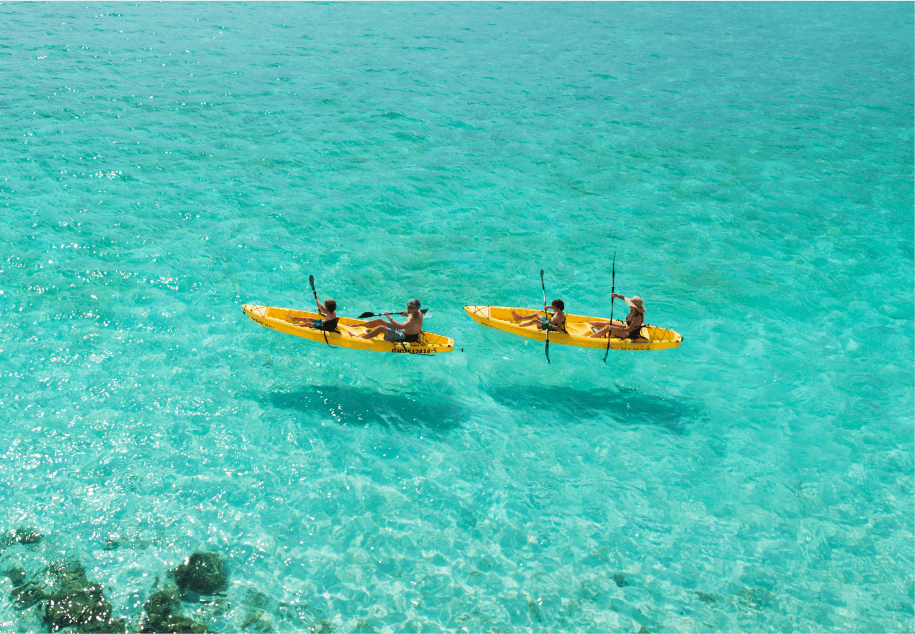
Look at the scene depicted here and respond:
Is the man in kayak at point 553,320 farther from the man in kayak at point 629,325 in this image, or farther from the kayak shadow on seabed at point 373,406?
the kayak shadow on seabed at point 373,406

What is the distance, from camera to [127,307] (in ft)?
55.1

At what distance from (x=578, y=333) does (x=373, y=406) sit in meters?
5.25

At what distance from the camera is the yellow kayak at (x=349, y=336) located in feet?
49.6

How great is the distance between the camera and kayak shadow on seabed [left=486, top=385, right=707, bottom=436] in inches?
596

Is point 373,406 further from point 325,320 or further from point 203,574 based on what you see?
point 203,574

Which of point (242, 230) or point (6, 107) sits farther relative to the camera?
point (6, 107)

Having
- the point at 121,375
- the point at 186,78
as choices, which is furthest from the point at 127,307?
the point at 186,78

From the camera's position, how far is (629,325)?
15.8 meters

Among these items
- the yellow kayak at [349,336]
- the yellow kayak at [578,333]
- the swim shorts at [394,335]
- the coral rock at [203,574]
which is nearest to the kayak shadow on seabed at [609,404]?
the yellow kayak at [578,333]

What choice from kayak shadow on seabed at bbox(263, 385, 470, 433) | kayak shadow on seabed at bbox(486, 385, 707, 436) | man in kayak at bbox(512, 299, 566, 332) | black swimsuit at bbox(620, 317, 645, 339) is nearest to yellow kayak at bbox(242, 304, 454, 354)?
kayak shadow on seabed at bbox(263, 385, 470, 433)

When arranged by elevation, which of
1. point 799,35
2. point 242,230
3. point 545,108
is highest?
point 799,35

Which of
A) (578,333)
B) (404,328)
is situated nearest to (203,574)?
(404,328)

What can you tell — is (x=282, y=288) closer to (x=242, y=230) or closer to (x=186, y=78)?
(x=242, y=230)

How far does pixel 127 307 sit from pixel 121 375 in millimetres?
2716
